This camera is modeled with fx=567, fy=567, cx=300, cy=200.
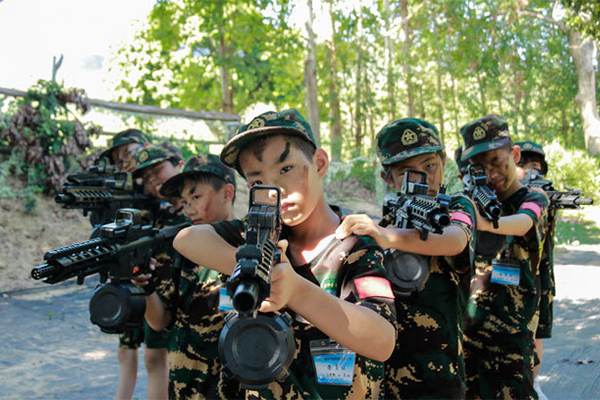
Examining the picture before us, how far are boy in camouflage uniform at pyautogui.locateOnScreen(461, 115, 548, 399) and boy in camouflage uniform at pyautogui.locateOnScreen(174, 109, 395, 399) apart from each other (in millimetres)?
1643

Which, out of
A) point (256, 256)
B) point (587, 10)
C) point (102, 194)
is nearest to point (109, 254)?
point (102, 194)

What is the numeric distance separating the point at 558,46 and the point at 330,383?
28.4m

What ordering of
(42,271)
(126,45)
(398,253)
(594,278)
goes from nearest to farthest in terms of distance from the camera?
(42,271) → (398,253) → (594,278) → (126,45)

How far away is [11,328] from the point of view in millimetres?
6734

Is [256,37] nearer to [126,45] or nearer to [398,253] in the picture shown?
[126,45]

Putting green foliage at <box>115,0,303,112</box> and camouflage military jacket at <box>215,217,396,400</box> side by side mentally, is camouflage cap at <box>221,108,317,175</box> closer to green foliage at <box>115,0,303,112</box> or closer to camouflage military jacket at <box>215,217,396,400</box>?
camouflage military jacket at <box>215,217,396,400</box>

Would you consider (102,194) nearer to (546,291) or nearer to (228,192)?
(228,192)

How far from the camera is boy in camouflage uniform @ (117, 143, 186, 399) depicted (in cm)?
383

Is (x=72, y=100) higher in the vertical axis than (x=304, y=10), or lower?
lower

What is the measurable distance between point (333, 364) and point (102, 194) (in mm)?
2916

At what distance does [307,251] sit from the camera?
213cm

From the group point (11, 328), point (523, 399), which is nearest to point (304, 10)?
point (11, 328)

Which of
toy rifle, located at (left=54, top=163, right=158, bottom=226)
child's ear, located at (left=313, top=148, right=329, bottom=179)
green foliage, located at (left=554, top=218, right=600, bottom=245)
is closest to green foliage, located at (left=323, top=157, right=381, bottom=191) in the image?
green foliage, located at (left=554, top=218, right=600, bottom=245)

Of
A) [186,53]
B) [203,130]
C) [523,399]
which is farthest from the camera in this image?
[186,53]
